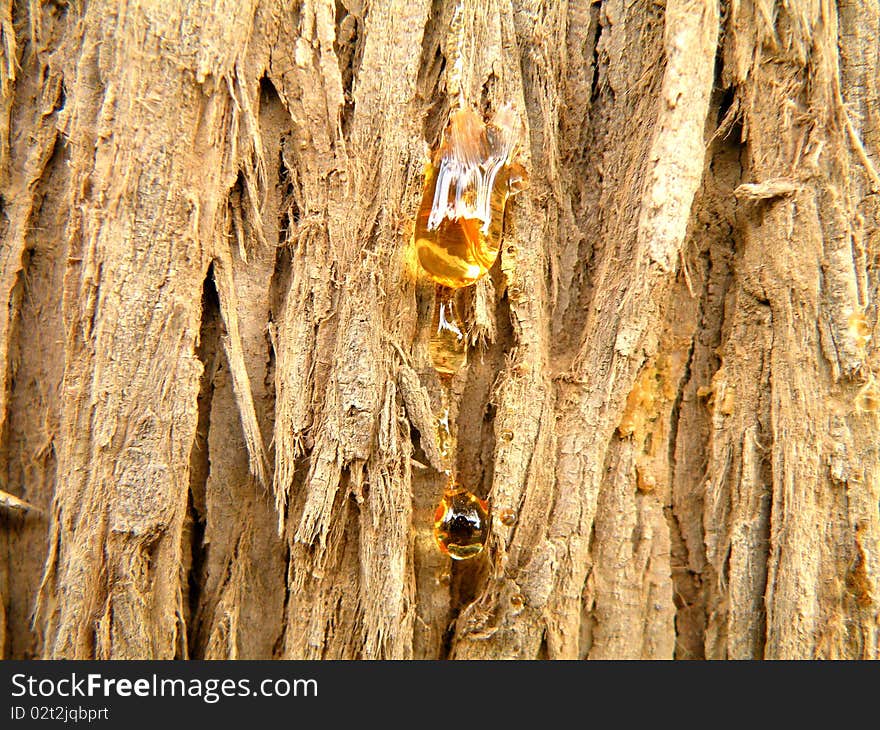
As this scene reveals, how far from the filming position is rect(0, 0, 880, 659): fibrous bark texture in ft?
2.82

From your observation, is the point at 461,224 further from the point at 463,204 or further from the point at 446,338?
the point at 446,338

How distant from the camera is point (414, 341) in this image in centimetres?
94

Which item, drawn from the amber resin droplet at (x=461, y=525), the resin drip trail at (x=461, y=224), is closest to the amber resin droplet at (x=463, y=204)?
the resin drip trail at (x=461, y=224)

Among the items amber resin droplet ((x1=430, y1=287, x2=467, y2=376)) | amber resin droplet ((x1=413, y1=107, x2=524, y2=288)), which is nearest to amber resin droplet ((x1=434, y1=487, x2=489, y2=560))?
amber resin droplet ((x1=430, y1=287, x2=467, y2=376))

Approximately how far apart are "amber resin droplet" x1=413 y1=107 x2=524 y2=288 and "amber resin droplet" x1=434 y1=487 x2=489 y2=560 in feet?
1.13

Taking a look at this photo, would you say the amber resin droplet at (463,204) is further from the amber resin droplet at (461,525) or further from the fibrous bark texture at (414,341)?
the amber resin droplet at (461,525)

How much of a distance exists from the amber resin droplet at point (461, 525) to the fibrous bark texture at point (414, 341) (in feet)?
0.15

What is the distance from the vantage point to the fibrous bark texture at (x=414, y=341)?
0.86m

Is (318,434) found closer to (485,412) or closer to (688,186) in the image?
(485,412)

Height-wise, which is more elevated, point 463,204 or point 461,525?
point 463,204

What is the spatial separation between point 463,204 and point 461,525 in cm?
49

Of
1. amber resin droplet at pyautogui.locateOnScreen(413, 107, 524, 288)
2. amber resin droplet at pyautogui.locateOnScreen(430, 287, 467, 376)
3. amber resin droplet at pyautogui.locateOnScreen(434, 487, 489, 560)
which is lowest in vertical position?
amber resin droplet at pyautogui.locateOnScreen(434, 487, 489, 560)

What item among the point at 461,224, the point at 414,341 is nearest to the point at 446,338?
the point at 414,341

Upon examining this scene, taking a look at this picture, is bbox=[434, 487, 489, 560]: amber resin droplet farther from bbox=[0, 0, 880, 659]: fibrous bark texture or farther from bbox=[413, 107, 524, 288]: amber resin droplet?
bbox=[413, 107, 524, 288]: amber resin droplet
